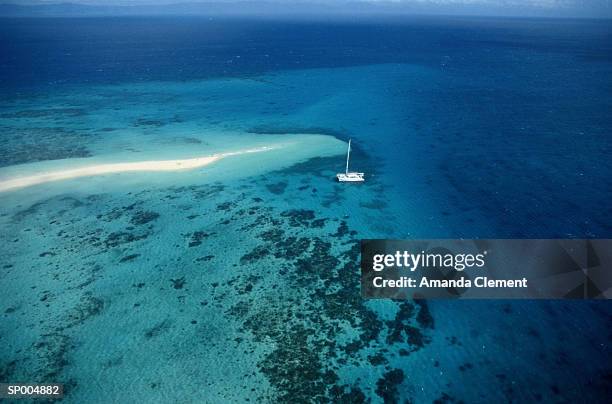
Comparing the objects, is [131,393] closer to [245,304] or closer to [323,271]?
[245,304]

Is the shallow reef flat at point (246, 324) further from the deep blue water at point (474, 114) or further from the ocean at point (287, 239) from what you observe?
the deep blue water at point (474, 114)

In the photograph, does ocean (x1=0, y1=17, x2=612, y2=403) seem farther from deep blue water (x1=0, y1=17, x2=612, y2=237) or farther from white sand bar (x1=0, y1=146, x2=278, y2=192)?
white sand bar (x1=0, y1=146, x2=278, y2=192)

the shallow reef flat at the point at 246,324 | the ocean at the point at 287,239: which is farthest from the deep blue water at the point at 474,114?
the shallow reef flat at the point at 246,324

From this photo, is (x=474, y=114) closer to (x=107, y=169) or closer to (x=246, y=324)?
(x=246, y=324)

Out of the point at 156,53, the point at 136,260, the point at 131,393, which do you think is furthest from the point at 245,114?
the point at 156,53

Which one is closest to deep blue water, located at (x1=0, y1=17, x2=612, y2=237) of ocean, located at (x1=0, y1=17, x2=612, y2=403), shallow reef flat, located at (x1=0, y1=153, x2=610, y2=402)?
ocean, located at (x1=0, y1=17, x2=612, y2=403)

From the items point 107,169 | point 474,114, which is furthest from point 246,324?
point 474,114
